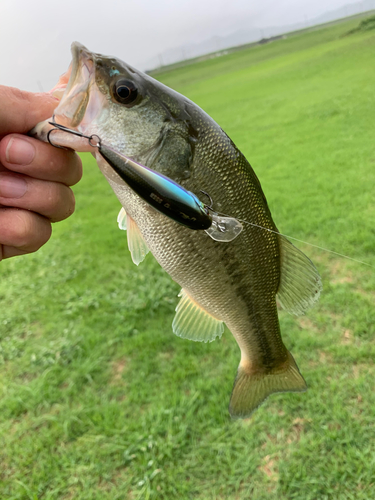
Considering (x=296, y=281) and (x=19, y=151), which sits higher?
(x=19, y=151)

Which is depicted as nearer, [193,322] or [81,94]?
[81,94]

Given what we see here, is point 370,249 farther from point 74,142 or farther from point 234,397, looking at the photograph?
point 74,142

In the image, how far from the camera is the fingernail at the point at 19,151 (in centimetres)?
113

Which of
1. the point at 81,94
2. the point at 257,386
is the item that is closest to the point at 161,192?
the point at 81,94

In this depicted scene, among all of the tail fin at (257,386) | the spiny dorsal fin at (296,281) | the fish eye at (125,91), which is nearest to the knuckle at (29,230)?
the fish eye at (125,91)

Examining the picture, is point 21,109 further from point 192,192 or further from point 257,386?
point 257,386

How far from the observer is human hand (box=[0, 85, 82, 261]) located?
1147mm

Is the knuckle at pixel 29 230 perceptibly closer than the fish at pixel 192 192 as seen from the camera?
No

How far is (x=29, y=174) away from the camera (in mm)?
1219

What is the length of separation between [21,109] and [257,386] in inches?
60.3

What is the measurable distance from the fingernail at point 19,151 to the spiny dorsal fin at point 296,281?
38.7 inches

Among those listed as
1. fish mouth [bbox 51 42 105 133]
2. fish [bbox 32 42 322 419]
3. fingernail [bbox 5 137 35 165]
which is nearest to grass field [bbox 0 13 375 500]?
fish [bbox 32 42 322 419]

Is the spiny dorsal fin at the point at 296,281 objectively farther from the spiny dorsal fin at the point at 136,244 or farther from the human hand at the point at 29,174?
the human hand at the point at 29,174

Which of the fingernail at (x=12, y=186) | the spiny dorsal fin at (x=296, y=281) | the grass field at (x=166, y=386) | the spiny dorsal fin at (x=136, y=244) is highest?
the fingernail at (x=12, y=186)
